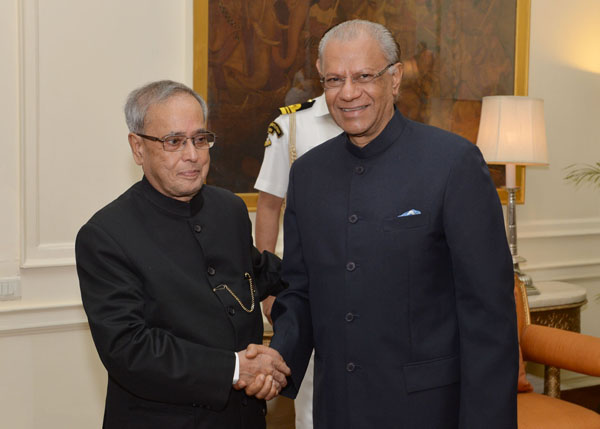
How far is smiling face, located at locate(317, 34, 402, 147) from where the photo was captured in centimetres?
186

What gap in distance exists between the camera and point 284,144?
3.19 metres

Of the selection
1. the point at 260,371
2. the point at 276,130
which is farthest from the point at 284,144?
the point at 260,371

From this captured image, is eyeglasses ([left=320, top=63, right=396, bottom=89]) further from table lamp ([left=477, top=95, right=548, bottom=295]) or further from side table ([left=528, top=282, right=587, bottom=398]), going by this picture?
side table ([left=528, top=282, right=587, bottom=398])

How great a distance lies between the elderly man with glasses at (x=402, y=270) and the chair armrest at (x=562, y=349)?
1.65 metres

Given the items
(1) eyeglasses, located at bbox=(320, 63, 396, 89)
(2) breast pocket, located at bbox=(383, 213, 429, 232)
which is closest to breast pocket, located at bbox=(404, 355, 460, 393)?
(2) breast pocket, located at bbox=(383, 213, 429, 232)

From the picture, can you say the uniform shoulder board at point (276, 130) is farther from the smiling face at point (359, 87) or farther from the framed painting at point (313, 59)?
the smiling face at point (359, 87)

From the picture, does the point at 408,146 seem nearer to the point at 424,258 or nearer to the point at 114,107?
the point at 424,258

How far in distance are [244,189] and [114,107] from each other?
0.82 meters

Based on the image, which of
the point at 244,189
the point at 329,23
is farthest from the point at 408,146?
the point at 329,23

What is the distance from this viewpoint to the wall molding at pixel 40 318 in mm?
3258

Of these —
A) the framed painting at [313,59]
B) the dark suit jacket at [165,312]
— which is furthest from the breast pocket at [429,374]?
the framed painting at [313,59]

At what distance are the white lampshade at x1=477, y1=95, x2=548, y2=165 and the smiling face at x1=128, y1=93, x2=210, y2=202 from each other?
101 inches

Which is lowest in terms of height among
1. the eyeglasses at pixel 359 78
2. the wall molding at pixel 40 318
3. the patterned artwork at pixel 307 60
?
the wall molding at pixel 40 318

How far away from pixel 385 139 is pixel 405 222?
0.87 feet
